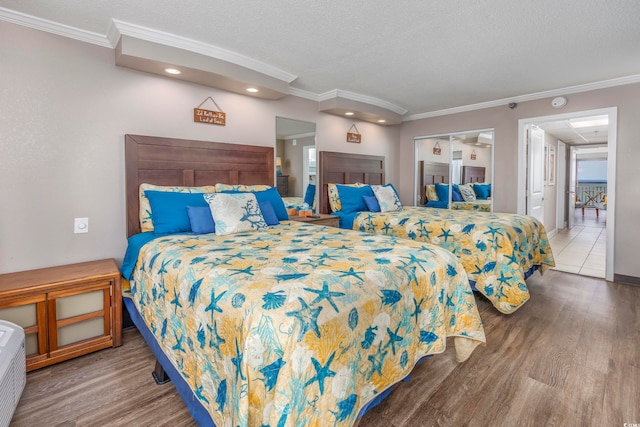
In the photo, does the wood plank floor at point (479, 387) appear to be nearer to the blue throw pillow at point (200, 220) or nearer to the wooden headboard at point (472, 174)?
the blue throw pillow at point (200, 220)

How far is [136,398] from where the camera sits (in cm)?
173

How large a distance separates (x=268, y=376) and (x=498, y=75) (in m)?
3.79

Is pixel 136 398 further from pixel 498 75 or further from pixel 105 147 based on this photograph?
pixel 498 75

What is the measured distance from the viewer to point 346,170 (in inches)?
Answer: 181

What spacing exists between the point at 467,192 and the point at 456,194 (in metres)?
0.19

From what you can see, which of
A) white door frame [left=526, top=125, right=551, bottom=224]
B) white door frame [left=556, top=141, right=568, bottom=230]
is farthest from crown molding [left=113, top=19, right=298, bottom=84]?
white door frame [left=556, top=141, right=568, bottom=230]

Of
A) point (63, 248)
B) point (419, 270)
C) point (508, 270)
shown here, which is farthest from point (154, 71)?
point (508, 270)

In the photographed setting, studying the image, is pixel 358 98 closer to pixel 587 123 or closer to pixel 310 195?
pixel 310 195

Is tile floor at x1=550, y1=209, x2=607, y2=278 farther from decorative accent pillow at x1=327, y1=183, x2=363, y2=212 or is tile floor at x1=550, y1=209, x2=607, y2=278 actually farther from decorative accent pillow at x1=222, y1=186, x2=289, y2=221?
decorative accent pillow at x1=222, y1=186, x2=289, y2=221

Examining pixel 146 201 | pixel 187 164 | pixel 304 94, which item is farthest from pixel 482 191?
pixel 146 201

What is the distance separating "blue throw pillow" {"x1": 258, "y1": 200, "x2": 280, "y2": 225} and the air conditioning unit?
5.57 feet

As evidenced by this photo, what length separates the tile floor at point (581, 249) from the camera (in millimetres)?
4180

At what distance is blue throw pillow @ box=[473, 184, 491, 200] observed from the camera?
472cm

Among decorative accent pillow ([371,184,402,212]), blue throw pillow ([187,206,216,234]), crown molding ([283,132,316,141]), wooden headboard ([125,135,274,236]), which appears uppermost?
crown molding ([283,132,316,141])
